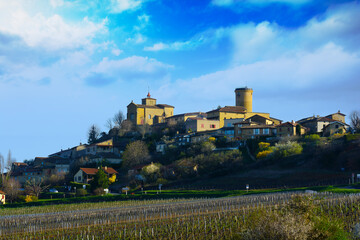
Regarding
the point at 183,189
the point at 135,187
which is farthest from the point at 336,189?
the point at 135,187

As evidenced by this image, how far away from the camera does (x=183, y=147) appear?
88.2 m

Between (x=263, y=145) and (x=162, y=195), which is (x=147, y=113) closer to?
(x=263, y=145)

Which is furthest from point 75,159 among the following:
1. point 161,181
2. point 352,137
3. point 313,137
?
point 352,137

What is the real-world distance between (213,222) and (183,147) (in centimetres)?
5130

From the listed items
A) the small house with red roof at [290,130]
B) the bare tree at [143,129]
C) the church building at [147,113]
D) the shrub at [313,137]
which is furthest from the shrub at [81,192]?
the church building at [147,113]

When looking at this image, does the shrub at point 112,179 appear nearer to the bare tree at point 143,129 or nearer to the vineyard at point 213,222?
the bare tree at point 143,129

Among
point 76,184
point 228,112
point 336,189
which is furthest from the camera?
point 228,112

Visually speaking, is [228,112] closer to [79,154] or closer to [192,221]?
[79,154]

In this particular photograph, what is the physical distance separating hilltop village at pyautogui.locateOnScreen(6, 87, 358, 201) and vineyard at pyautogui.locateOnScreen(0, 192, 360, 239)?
2619 cm

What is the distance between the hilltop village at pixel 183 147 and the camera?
75850 mm

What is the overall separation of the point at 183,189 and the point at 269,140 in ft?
70.1

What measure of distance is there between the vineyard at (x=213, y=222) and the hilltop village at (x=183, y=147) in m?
26.2

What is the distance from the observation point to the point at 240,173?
231ft

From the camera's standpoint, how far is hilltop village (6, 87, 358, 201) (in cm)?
7585
